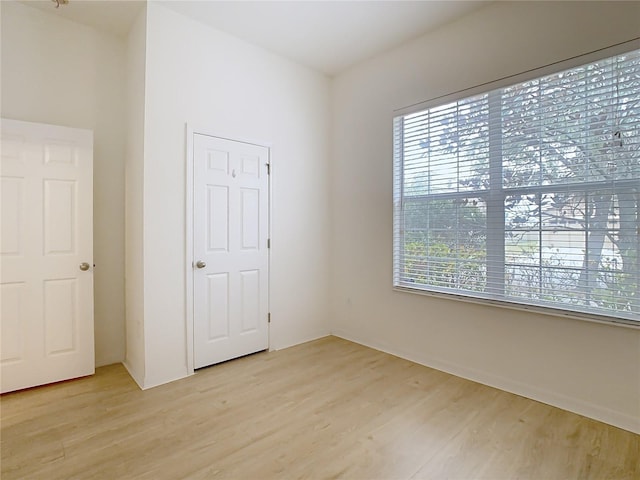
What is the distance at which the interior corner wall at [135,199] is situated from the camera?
8.86 ft

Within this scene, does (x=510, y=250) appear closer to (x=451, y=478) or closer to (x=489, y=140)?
(x=489, y=140)

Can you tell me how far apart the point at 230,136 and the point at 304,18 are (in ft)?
4.00

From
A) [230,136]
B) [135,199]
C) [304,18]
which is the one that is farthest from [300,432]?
[304,18]

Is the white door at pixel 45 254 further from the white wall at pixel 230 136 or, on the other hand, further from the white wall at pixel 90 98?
the white wall at pixel 230 136

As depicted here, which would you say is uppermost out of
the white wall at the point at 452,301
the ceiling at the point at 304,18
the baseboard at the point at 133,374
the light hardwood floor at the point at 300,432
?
the ceiling at the point at 304,18

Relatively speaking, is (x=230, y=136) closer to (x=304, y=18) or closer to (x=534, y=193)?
(x=304, y=18)

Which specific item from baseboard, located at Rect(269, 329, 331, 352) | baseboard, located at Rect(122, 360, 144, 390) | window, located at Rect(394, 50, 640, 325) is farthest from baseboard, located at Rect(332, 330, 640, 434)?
baseboard, located at Rect(122, 360, 144, 390)

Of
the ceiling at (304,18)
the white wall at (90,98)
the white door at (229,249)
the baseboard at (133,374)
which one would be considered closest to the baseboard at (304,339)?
the white door at (229,249)

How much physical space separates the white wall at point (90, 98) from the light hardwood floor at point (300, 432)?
71 centimetres

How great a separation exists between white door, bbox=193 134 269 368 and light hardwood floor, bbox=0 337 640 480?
1.32 ft

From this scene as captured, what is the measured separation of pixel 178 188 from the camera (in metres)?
2.83

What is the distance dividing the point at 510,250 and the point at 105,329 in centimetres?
366

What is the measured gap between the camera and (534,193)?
2.50 metres

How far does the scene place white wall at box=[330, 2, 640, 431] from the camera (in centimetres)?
221
